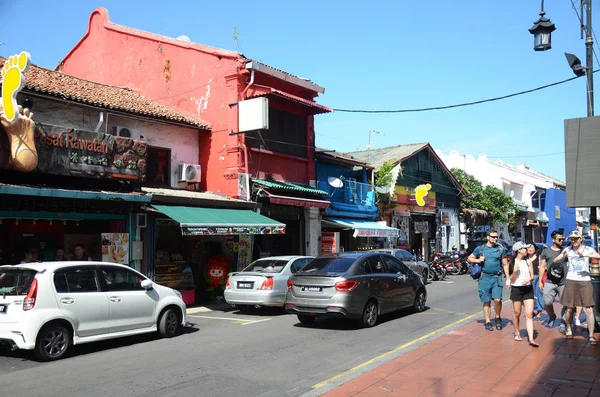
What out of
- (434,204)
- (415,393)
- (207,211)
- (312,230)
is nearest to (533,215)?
(434,204)

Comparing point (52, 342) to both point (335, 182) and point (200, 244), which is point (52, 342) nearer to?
point (200, 244)

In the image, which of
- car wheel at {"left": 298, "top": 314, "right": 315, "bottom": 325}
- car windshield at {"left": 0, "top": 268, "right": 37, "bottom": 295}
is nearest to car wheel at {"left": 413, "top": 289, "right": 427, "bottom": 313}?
car wheel at {"left": 298, "top": 314, "right": 315, "bottom": 325}

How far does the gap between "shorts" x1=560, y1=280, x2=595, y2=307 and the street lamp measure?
5989mm

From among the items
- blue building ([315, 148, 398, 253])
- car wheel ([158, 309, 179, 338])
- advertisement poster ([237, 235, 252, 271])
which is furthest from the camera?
blue building ([315, 148, 398, 253])

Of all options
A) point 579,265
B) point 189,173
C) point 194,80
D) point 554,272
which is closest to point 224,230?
point 189,173

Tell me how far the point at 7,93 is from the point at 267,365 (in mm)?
8753

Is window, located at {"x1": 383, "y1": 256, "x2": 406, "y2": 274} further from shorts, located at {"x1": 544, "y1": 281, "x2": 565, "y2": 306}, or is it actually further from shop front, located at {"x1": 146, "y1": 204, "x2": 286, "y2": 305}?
shop front, located at {"x1": 146, "y1": 204, "x2": 286, "y2": 305}

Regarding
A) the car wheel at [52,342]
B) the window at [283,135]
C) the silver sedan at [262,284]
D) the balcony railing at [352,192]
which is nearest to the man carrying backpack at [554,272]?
the silver sedan at [262,284]

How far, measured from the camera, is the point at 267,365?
26.2 ft

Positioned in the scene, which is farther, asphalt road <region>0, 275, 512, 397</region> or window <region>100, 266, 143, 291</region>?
window <region>100, 266, 143, 291</region>

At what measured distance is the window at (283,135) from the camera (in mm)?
20109

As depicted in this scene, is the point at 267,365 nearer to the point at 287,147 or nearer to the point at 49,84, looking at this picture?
the point at 49,84

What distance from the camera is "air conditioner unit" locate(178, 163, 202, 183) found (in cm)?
1812

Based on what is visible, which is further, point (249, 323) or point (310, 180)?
point (310, 180)
